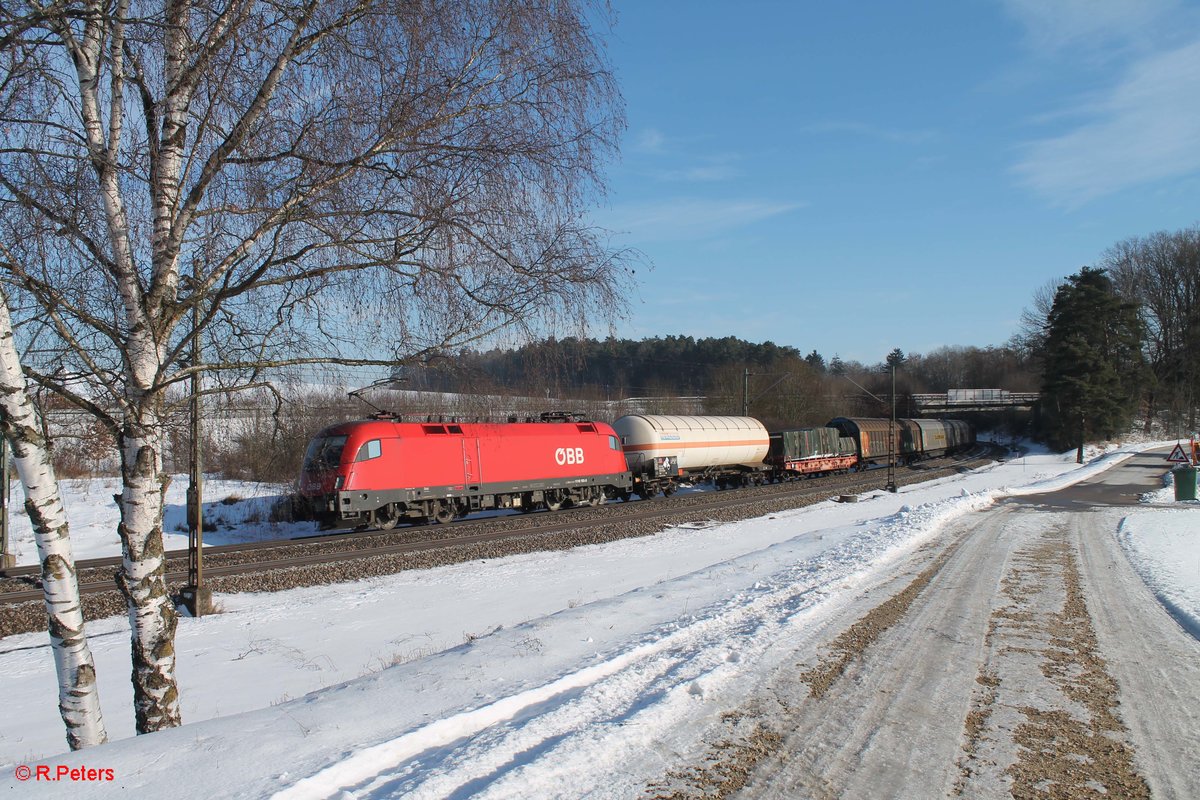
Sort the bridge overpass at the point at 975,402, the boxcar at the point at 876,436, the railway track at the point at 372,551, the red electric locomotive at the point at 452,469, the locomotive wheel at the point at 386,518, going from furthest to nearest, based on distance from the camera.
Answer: the bridge overpass at the point at 975,402 → the boxcar at the point at 876,436 → the locomotive wheel at the point at 386,518 → the red electric locomotive at the point at 452,469 → the railway track at the point at 372,551

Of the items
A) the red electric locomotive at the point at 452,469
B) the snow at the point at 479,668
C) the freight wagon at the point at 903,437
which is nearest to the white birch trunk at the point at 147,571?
the snow at the point at 479,668

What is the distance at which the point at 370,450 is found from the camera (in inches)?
792

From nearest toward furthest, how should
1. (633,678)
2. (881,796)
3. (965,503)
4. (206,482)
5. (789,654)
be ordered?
(881,796)
(633,678)
(789,654)
(965,503)
(206,482)

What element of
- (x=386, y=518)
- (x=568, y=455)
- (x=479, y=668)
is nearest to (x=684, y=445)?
(x=568, y=455)

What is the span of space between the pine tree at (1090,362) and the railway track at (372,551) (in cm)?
4169

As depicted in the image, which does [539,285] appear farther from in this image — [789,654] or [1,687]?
[1,687]

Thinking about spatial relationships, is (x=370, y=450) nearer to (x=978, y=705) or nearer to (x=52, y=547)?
(x=52, y=547)

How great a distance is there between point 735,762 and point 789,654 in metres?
2.47

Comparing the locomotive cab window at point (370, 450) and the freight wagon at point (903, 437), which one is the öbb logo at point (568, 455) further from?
the freight wagon at point (903, 437)

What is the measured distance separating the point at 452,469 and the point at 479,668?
1622cm

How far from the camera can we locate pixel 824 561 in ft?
40.4

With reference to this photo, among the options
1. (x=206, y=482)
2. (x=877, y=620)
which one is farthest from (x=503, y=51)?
(x=206, y=482)

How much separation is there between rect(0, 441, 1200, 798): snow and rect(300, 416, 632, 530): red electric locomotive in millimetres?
5393

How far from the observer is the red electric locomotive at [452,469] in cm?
1981
